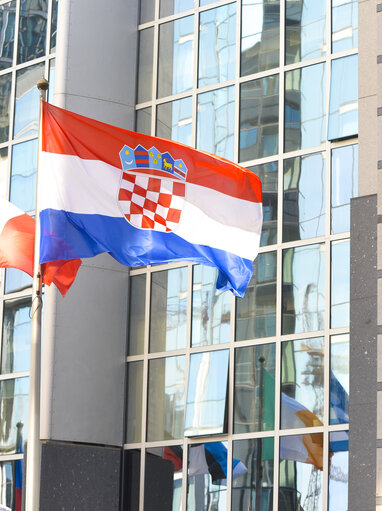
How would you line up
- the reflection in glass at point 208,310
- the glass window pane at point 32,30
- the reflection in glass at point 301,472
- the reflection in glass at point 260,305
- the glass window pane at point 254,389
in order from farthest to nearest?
the glass window pane at point 32,30 < the reflection in glass at point 208,310 < the reflection in glass at point 260,305 < the glass window pane at point 254,389 < the reflection in glass at point 301,472

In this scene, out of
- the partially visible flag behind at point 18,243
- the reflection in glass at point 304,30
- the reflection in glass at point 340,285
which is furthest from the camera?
the reflection in glass at point 304,30

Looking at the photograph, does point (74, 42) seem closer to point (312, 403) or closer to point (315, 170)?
point (315, 170)

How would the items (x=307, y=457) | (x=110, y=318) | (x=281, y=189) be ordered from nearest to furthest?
(x=307, y=457) < (x=281, y=189) < (x=110, y=318)

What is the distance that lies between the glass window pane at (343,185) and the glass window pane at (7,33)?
920 cm

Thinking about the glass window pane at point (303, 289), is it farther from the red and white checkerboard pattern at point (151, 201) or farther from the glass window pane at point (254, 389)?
the red and white checkerboard pattern at point (151, 201)

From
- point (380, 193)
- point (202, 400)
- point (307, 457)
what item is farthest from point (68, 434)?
point (380, 193)

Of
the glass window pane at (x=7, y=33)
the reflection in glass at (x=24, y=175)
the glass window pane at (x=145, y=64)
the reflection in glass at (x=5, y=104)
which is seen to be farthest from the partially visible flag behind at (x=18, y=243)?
the glass window pane at (x=7, y=33)

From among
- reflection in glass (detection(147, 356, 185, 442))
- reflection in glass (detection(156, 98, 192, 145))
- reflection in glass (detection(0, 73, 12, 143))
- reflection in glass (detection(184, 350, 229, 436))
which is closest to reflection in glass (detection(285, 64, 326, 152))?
reflection in glass (detection(156, 98, 192, 145))

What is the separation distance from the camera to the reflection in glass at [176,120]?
25859 mm

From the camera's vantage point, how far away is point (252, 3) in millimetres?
25250

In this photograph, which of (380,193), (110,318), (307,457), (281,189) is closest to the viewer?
(380,193)

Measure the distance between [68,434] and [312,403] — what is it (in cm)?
526

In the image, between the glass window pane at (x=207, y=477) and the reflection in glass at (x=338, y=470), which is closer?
the reflection in glass at (x=338, y=470)

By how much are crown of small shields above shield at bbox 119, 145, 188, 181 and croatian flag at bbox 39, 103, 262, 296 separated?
12 millimetres
